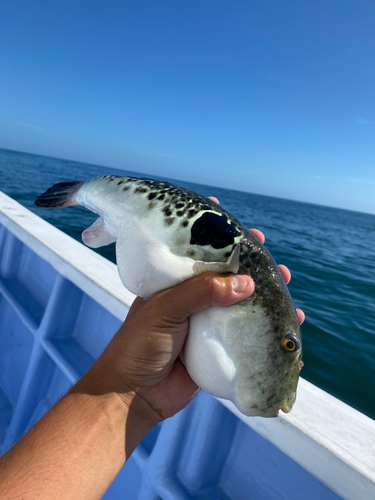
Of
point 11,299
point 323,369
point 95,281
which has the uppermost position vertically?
point 95,281

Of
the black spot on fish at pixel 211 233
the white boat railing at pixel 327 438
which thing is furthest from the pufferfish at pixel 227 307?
the white boat railing at pixel 327 438

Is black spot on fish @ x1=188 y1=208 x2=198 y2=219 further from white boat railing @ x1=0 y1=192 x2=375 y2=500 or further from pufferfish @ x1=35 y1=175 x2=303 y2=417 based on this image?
white boat railing @ x1=0 y1=192 x2=375 y2=500

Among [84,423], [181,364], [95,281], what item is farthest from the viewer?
[95,281]

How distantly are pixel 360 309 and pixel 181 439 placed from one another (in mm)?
→ 7802

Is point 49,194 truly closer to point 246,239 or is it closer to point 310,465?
point 246,239

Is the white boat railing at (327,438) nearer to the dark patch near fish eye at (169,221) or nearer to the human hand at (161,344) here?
the human hand at (161,344)

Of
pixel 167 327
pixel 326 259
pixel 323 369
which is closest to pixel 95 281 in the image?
pixel 167 327

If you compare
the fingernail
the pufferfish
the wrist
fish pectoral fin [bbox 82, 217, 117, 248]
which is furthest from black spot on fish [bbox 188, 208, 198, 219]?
the wrist

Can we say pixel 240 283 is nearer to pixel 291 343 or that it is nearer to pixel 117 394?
pixel 291 343

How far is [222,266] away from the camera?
1539 mm

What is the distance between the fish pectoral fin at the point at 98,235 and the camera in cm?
226

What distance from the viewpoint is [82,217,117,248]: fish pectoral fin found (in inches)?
88.9

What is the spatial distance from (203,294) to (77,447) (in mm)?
903

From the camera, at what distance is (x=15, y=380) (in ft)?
12.3
